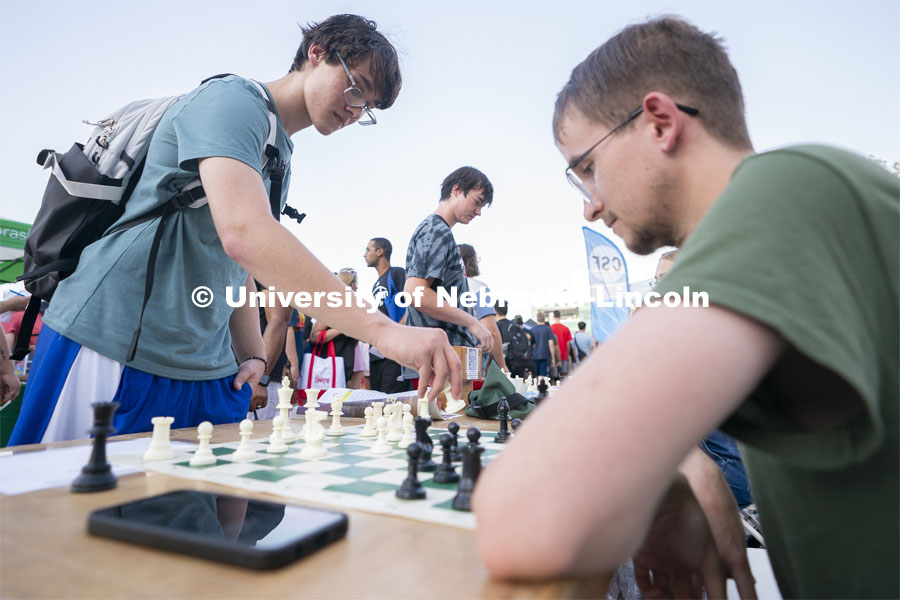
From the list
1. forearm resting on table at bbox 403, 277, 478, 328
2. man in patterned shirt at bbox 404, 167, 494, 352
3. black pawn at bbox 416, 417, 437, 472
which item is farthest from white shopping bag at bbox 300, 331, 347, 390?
black pawn at bbox 416, 417, 437, 472

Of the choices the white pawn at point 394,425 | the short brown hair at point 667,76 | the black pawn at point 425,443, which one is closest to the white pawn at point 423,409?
the white pawn at point 394,425

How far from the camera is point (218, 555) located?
→ 1.87 feet

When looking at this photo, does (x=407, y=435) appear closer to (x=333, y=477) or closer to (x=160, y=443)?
(x=333, y=477)

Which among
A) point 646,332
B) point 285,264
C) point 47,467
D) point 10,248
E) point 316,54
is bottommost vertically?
point 47,467

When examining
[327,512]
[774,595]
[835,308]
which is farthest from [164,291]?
[774,595]

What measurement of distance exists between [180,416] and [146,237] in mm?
564

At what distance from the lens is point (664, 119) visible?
98cm

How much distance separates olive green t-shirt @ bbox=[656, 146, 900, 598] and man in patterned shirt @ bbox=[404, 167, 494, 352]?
7.12 ft

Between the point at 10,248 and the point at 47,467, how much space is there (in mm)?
5116

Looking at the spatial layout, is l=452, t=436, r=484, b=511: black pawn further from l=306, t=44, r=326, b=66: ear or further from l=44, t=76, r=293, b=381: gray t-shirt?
l=306, t=44, r=326, b=66: ear

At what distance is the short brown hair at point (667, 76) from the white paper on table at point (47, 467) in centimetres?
121

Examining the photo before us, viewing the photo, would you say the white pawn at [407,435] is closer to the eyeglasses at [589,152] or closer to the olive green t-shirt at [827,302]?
the eyeglasses at [589,152]

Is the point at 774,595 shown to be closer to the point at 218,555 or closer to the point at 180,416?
the point at 218,555

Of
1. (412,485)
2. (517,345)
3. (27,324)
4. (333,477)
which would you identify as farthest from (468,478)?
(517,345)
